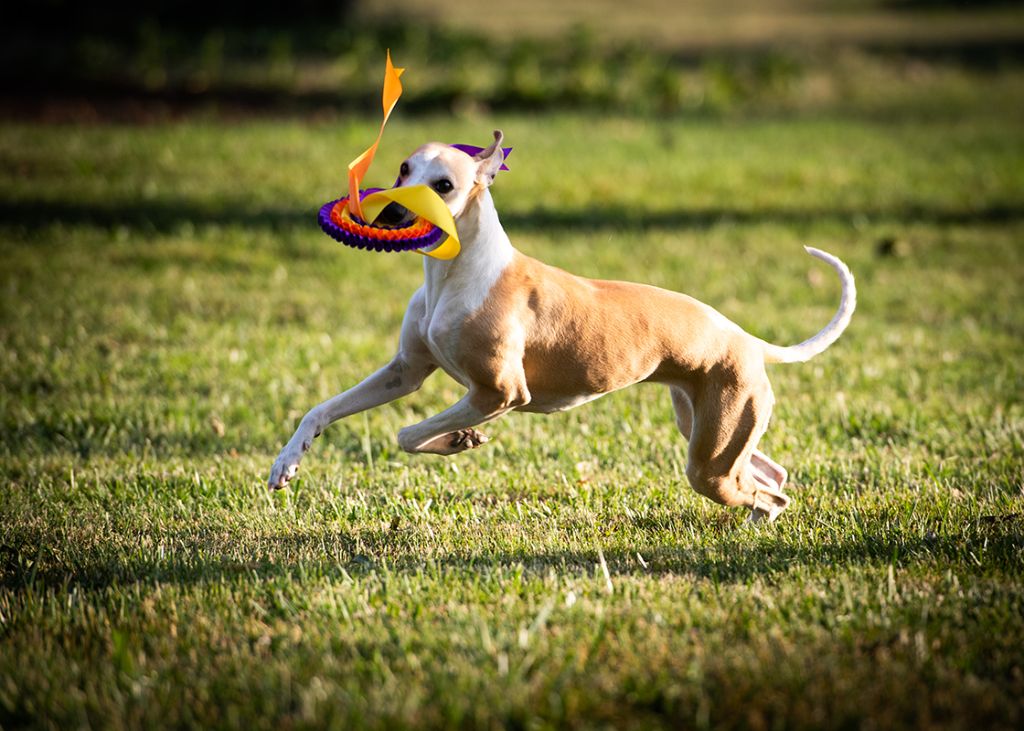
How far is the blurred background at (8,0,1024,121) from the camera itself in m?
15.7

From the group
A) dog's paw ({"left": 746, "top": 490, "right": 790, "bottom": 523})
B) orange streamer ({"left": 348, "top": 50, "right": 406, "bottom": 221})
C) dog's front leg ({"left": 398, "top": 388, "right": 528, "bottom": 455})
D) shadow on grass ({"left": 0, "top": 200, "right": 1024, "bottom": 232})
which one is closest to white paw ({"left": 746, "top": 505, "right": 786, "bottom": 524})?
dog's paw ({"left": 746, "top": 490, "right": 790, "bottom": 523})

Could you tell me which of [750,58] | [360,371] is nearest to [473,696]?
[360,371]

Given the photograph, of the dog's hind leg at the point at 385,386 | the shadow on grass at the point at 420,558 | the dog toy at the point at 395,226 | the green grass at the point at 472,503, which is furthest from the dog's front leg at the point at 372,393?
the dog toy at the point at 395,226

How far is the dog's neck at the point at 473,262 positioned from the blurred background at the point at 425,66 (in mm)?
11408

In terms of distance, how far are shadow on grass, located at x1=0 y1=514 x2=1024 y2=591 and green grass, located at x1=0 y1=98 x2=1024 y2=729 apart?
0.06 feet

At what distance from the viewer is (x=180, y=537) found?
4.43 m

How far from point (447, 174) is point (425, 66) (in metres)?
14.0

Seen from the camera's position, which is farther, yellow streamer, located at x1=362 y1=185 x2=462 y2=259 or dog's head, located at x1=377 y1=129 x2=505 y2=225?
dog's head, located at x1=377 y1=129 x2=505 y2=225

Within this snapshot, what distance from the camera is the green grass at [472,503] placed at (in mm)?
3186

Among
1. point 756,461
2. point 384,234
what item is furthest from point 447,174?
point 756,461

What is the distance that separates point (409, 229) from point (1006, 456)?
3376 mm

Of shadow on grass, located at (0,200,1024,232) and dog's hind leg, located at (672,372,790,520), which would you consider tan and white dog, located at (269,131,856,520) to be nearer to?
dog's hind leg, located at (672,372,790,520)

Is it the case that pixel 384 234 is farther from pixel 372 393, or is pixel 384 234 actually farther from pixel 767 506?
pixel 767 506

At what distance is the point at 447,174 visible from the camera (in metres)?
3.99
